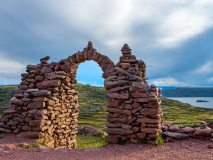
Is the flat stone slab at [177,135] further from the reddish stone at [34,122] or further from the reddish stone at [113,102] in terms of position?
the reddish stone at [34,122]

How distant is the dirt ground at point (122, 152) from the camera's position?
9477 millimetres

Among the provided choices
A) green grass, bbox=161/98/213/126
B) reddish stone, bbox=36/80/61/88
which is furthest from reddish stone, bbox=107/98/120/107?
green grass, bbox=161/98/213/126

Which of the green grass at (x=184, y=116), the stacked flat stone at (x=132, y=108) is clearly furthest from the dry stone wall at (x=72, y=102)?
the green grass at (x=184, y=116)

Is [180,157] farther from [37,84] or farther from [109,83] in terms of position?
[37,84]

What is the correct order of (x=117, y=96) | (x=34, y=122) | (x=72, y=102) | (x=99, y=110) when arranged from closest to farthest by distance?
1. (x=117, y=96)
2. (x=34, y=122)
3. (x=72, y=102)
4. (x=99, y=110)

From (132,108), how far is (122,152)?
94.7 inches

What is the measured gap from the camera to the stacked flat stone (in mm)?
11773

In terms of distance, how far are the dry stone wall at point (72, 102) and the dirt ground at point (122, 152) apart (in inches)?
35.7

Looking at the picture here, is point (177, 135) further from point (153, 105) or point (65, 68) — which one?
point (65, 68)

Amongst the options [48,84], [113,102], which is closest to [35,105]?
[48,84]

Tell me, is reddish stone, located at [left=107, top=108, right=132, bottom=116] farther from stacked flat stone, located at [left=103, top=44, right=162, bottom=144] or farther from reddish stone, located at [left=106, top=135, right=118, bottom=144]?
reddish stone, located at [left=106, top=135, right=118, bottom=144]

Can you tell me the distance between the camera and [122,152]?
34.3ft

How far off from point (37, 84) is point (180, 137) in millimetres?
8003

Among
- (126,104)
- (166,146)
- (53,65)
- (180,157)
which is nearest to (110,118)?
(126,104)
